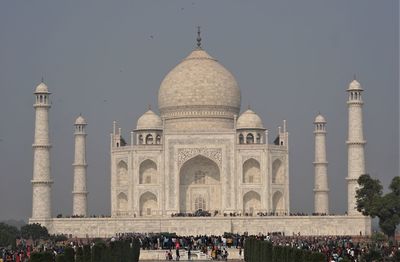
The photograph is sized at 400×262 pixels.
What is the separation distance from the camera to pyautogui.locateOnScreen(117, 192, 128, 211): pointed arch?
194 feet

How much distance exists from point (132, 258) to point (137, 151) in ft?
73.2

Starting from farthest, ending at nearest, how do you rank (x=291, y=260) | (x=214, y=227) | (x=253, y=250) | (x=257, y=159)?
(x=257, y=159) → (x=214, y=227) → (x=253, y=250) → (x=291, y=260)

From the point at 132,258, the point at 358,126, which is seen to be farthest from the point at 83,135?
the point at 132,258

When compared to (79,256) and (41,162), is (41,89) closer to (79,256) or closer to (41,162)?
(41,162)

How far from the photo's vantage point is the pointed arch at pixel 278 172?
194 feet

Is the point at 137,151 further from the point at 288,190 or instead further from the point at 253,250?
the point at 253,250

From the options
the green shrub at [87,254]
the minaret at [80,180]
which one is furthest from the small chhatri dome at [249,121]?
the green shrub at [87,254]

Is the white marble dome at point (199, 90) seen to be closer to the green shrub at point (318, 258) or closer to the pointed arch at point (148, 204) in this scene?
the pointed arch at point (148, 204)

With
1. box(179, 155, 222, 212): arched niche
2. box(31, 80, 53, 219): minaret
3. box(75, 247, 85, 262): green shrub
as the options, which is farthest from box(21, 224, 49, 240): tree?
box(75, 247, 85, 262): green shrub

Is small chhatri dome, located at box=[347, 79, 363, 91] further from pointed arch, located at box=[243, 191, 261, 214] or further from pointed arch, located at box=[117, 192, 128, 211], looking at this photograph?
pointed arch, located at box=[117, 192, 128, 211]

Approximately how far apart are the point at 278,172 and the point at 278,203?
62.8 inches

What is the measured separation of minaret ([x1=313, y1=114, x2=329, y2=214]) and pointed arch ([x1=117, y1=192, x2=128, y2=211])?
1033cm

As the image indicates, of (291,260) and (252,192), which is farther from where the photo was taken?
(252,192)

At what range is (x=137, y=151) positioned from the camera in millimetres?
58531
